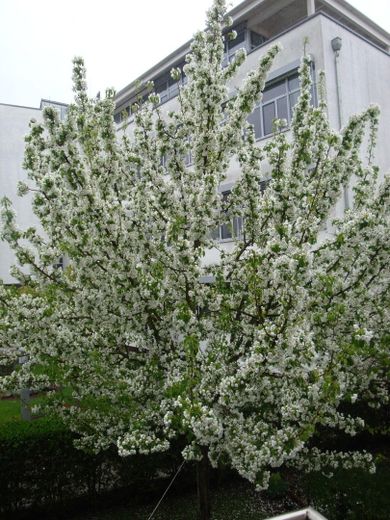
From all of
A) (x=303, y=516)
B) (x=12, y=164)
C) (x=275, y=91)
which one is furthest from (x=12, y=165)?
(x=303, y=516)

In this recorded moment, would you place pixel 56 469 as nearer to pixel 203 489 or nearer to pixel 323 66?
pixel 203 489

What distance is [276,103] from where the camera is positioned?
50.6 ft

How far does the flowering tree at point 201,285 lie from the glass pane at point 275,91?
9.39m

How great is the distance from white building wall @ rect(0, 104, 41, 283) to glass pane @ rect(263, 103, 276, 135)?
22745 millimetres

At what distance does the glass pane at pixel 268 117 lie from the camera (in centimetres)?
1570

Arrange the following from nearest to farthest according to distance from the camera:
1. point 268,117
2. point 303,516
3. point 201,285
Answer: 1. point 303,516
2. point 201,285
3. point 268,117

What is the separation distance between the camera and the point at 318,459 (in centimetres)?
603

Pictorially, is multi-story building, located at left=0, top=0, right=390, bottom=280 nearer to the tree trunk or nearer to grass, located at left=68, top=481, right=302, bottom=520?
grass, located at left=68, top=481, right=302, bottom=520

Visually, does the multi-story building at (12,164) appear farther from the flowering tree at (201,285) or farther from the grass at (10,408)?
the flowering tree at (201,285)

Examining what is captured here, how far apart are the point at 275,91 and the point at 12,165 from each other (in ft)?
83.4

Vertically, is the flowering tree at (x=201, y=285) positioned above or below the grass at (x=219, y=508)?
above

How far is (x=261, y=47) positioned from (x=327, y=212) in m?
11.9

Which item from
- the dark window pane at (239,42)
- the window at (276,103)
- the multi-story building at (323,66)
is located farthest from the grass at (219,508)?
the dark window pane at (239,42)

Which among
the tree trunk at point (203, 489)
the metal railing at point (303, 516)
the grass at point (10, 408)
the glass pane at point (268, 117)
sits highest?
the glass pane at point (268, 117)
